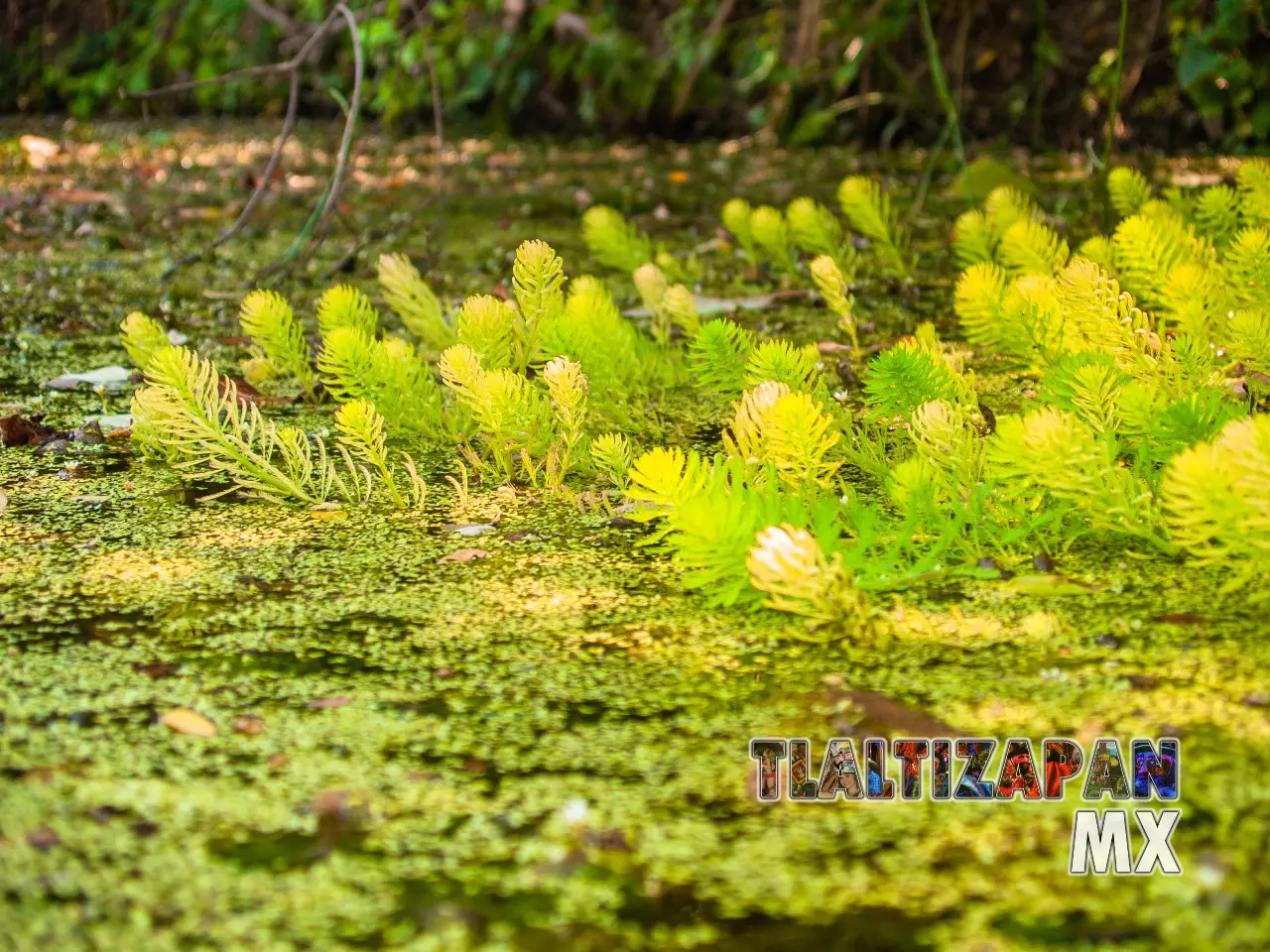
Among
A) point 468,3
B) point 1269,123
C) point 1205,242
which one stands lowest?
point 1205,242

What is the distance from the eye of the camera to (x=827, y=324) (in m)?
2.86

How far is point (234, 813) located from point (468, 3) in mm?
8159

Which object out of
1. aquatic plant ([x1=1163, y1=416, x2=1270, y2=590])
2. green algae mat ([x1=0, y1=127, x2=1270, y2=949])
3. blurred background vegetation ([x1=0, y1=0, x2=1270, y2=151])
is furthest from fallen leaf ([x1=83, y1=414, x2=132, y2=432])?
blurred background vegetation ([x1=0, y1=0, x2=1270, y2=151])

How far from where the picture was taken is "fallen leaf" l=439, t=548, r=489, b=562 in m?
1.54

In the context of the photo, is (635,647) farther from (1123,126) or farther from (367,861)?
(1123,126)

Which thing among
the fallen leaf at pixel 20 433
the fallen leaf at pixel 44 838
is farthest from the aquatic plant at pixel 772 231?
the fallen leaf at pixel 44 838

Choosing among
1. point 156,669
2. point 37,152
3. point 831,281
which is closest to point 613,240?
point 831,281

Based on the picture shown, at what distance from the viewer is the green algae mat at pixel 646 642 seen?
889 mm

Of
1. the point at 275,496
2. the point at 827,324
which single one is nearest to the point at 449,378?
the point at 275,496

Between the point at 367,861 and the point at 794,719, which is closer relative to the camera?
the point at 367,861

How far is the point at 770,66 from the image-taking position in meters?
6.95

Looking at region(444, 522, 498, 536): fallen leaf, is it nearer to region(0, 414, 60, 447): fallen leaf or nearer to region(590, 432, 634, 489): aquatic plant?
region(590, 432, 634, 489): aquatic plant

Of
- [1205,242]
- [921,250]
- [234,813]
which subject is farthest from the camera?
[921,250]

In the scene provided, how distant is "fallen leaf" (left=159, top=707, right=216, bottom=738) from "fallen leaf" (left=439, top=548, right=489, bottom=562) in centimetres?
43
